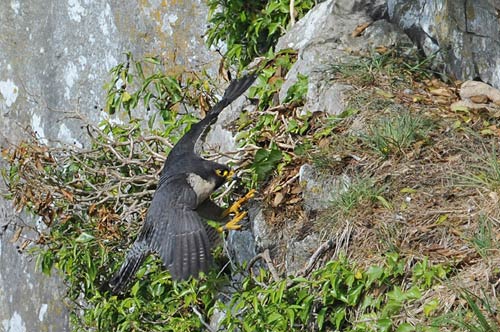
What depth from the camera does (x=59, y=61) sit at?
23.4 feet

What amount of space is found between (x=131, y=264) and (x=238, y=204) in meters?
0.66

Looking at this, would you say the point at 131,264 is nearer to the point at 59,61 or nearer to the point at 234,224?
the point at 234,224

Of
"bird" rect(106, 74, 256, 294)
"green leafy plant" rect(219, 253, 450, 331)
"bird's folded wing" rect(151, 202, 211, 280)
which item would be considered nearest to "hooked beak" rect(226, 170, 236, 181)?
"bird" rect(106, 74, 256, 294)

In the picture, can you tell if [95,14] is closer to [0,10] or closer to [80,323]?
[0,10]

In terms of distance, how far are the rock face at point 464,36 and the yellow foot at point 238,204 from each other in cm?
133

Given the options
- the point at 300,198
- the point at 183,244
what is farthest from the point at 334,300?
the point at 183,244

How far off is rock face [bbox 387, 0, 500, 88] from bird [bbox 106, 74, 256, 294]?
1.10 metres

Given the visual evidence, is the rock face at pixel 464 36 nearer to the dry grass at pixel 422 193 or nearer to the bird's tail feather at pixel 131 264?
the dry grass at pixel 422 193

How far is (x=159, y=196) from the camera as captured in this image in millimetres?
5457

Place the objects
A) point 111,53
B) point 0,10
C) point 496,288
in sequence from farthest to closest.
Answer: point 0,10 → point 111,53 → point 496,288

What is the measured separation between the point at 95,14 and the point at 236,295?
2.88m

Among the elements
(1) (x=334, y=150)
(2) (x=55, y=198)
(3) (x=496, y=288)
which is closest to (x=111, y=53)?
Result: (2) (x=55, y=198)

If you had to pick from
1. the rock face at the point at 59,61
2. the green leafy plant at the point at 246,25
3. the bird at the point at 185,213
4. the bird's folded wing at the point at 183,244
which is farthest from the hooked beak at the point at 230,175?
the rock face at the point at 59,61

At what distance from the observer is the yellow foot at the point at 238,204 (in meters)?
5.37
